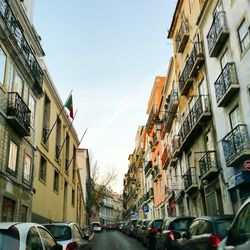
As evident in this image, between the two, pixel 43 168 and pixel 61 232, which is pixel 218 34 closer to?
pixel 61 232

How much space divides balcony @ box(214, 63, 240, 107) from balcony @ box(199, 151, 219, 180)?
3299mm

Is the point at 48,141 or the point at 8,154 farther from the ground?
the point at 48,141

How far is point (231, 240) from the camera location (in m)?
5.58

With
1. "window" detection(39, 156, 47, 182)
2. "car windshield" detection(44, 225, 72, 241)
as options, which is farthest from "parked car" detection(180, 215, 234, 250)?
"window" detection(39, 156, 47, 182)

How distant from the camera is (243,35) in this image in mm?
17188

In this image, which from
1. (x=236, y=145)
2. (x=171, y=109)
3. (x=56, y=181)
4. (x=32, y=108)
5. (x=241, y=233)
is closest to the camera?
(x=241, y=233)

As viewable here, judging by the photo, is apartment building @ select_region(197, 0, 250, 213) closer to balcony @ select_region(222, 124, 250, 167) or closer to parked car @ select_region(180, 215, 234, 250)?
balcony @ select_region(222, 124, 250, 167)

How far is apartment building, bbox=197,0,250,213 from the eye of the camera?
16578mm

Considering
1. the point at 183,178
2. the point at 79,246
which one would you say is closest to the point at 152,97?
the point at 183,178

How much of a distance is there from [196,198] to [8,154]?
42.9 feet

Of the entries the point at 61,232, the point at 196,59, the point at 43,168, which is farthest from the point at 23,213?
the point at 196,59

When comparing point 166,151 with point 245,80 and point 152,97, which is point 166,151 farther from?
point 245,80

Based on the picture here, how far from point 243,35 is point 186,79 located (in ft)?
28.3

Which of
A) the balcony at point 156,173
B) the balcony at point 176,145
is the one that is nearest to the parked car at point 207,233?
the balcony at point 176,145
